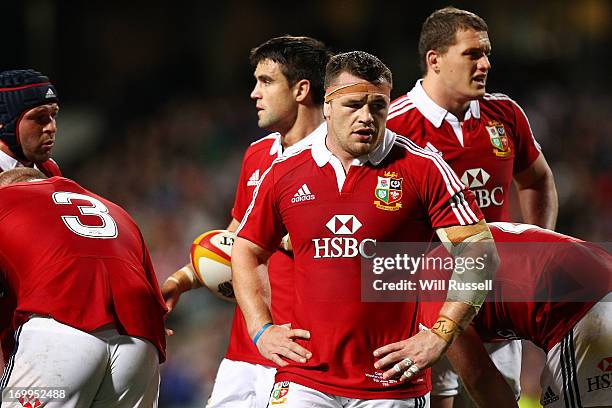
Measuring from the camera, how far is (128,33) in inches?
595

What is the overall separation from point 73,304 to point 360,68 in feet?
5.51

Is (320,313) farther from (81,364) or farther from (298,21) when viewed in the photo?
(298,21)

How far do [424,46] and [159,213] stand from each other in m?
6.62

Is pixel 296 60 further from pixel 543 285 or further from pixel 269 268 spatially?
pixel 543 285

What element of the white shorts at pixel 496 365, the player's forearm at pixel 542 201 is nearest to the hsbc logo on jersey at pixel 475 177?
the player's forearm at pixel 542 201

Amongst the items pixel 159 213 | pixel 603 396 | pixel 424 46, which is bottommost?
pixel 159 213

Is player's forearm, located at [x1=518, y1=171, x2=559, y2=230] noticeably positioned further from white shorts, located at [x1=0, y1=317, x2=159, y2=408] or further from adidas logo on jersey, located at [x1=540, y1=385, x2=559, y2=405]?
white shorts, located at [x1=0, y1=317, x2=159, y2=408]

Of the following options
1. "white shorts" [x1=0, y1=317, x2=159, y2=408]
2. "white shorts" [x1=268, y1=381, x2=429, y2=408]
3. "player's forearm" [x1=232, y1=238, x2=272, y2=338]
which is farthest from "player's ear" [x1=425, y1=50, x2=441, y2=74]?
"white shorts" [x1=0, y1=317, x2=159, y2=408]

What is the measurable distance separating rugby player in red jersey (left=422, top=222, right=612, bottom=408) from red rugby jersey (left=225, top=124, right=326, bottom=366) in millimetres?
1101

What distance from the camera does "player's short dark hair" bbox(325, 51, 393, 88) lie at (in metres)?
4.50

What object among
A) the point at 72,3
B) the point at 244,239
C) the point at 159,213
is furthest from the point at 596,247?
the point at 72,3

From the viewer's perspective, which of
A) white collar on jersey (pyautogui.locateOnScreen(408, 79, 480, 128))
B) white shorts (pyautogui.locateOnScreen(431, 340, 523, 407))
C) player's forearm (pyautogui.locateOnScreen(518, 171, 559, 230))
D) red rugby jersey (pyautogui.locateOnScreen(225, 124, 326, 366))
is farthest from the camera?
player's forearm (pyautogui.locateOnScreen(518, 171, 559, 230))

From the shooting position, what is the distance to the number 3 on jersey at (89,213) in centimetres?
468

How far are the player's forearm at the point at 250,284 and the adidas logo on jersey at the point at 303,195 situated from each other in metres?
0.32
